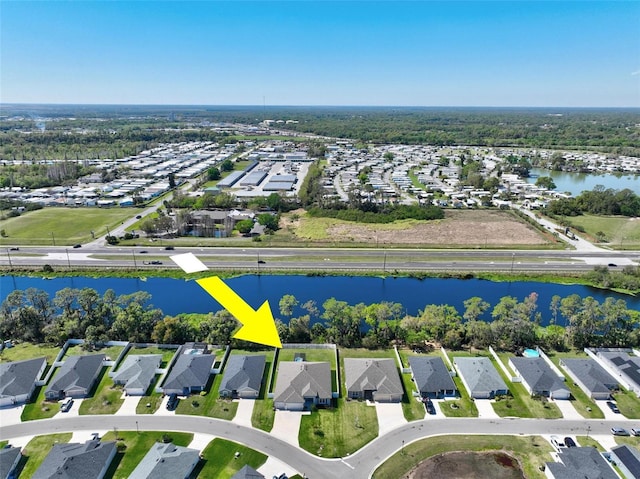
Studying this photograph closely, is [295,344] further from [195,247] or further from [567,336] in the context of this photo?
[195,247]

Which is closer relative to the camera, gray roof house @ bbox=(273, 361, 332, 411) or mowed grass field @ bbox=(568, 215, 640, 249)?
gray roof house @ bbox=(273, 361, 332, 411)

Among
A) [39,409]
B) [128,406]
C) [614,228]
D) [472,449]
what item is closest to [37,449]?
[39,409]

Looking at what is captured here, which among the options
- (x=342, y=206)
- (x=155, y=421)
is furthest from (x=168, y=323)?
(x=342, y=206)

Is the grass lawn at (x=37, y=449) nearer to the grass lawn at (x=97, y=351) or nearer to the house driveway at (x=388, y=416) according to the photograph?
the grass lawn at (x=97, y=351)

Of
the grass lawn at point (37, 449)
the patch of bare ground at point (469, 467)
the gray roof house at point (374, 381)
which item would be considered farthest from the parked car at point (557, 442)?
the grass lawn at point (37, 449)

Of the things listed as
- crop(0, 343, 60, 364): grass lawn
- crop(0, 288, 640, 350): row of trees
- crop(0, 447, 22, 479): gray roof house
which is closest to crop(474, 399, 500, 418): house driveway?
crop(0, 288, 640, 350): row of trees

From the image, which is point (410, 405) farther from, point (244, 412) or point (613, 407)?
point (613, 407)

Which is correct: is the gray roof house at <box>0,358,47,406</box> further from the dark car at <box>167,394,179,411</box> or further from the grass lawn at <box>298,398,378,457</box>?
the grass lawn at <box>298,398,378,457</box>
